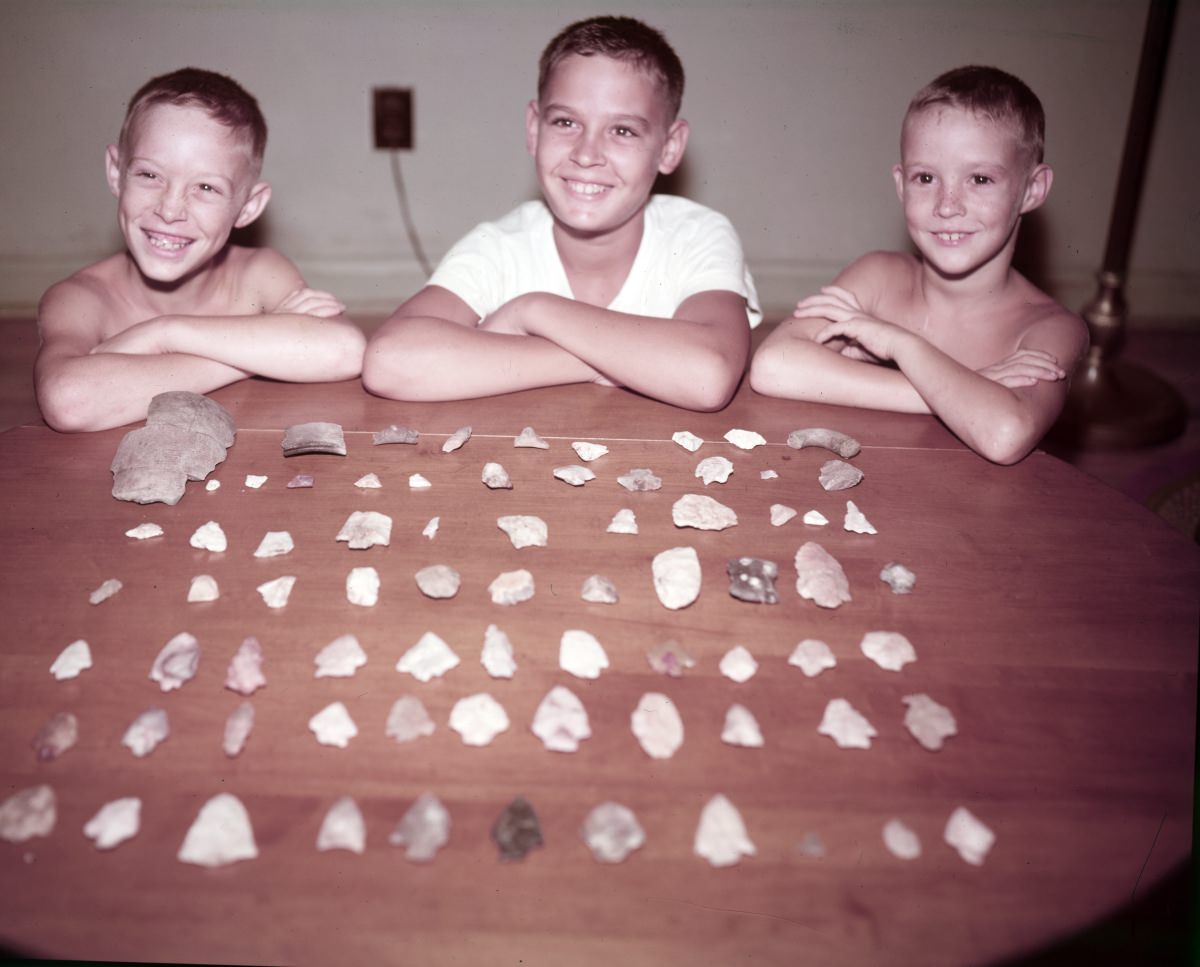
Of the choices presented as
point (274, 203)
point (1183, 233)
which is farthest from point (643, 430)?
point (1183, 233)

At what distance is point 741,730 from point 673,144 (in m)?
1.10

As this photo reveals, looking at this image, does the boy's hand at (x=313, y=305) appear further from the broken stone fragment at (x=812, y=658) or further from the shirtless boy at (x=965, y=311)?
the broken stone fragment at (x=812, y=658)

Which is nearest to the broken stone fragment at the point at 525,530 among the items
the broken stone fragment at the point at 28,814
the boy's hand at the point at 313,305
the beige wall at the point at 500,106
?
the broken stone fragment at the point at 28,814

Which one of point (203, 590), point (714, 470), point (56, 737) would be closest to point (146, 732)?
point (56, 737)

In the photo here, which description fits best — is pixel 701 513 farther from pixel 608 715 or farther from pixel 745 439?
pixel 608 715

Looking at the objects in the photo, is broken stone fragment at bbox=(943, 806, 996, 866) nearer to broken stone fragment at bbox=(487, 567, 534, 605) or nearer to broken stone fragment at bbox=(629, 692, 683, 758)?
broken stone fragment at bbox=(629, 692, 683, 758)

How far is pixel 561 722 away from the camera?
736 millimetres

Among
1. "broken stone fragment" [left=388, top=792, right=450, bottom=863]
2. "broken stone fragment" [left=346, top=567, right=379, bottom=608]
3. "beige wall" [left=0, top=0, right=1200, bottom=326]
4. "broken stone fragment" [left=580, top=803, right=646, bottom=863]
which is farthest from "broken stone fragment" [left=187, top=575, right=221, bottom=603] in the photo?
"beige wall" [left=0, top=0, right=1200, bottom=326]

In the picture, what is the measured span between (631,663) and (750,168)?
2112mm

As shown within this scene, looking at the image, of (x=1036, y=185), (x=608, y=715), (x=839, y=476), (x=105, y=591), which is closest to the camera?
(x=608, y=715)

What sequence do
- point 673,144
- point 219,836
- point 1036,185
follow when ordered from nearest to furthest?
point 219,836 < point 1036,185 < point 673,144

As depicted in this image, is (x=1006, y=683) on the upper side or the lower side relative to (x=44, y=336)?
lower

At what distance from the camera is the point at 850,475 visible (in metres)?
1.09

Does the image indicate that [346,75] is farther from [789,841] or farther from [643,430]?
[789,841]
